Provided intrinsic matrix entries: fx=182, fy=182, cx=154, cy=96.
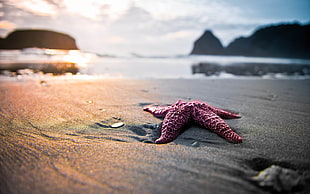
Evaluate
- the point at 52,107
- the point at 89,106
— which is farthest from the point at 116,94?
the point at 52,107

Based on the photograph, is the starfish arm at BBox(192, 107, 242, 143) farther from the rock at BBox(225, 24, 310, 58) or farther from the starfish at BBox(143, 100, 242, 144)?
the rock at BBox(225, 24, 310, 58)

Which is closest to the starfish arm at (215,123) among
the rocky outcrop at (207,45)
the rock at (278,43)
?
the rock at (278,43)

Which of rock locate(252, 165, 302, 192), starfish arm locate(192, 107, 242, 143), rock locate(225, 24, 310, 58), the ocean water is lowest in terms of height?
rock locate(252, 165, 302, 192)

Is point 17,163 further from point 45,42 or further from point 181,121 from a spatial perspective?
point 45,42

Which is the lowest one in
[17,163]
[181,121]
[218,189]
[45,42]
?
[218,189]


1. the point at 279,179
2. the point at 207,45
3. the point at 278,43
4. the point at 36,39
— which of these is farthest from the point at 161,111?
the point at 207,45

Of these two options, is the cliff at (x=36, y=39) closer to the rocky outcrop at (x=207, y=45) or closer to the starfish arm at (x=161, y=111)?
the rocky outcrop at (x=207, y=45)

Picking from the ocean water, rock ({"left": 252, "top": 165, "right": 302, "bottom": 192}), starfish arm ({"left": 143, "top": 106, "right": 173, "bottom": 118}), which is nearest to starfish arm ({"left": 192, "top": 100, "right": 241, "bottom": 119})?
starfish arm ({"left": 143, "top": 106, "right": 173, "bottom": 118})
